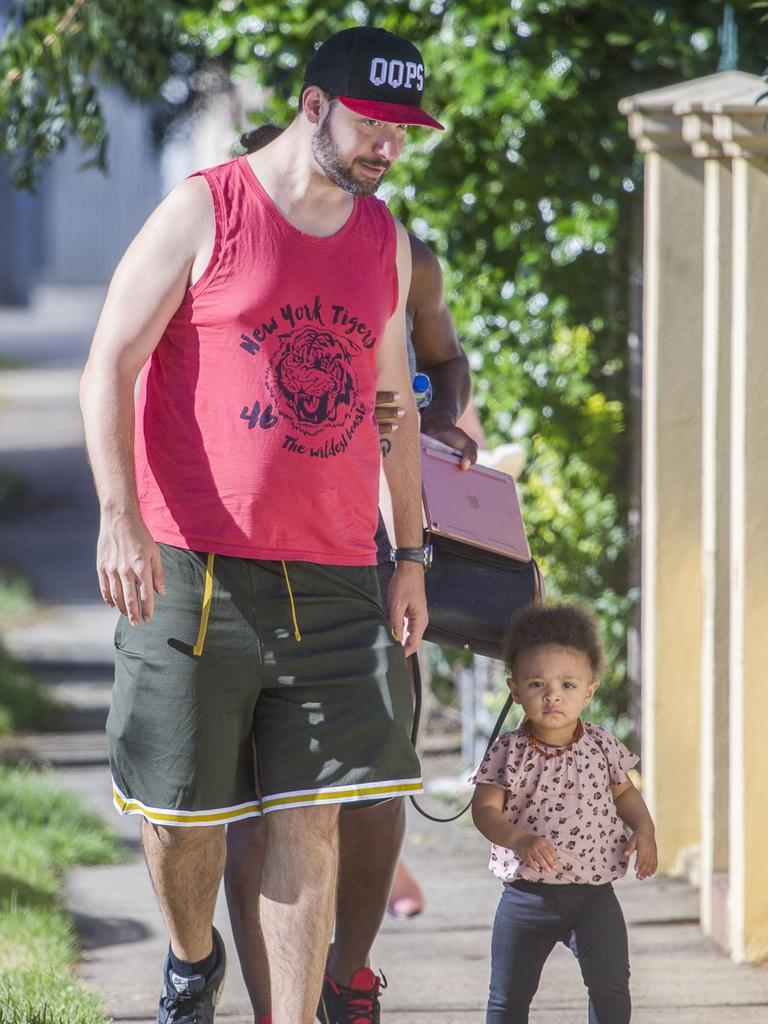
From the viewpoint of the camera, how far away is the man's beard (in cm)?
299

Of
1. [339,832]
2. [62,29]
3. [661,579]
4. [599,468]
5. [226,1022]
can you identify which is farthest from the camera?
[599,468]

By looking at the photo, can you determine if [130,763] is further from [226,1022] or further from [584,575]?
[584,575]

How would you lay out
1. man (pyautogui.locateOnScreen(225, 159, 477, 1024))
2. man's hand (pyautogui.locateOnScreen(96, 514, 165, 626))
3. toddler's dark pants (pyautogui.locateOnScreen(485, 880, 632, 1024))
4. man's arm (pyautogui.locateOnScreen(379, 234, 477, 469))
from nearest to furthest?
man's hand (pyautogui.locateOnScreen(96, 514, 165, 626)) < toddler's dark pants (pyautogui.locateOnScreen(485, 880, 632, 1024)) < man (pyautogui.locateOnScreen(225, 159, 477, 1024)) < man's arm (pyautogui.locateOnScreen(379, 234, 477, 469))

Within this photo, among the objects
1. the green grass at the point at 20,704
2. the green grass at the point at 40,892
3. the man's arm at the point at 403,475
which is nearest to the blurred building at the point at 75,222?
the green grass at the point at 20,704

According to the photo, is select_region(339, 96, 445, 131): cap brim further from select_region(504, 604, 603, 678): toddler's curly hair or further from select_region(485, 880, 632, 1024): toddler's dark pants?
select_region(485, 880, 632, 1024): toddler's dark pants

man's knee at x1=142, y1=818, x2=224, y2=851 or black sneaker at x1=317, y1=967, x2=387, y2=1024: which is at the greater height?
man's knee at x1=142, y1=818, x2=224, y2=851

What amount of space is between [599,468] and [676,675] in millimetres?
1197

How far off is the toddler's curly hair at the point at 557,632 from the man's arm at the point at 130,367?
2.29ft

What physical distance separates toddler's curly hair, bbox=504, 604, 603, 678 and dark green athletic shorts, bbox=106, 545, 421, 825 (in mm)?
240

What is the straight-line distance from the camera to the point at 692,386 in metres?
4.93

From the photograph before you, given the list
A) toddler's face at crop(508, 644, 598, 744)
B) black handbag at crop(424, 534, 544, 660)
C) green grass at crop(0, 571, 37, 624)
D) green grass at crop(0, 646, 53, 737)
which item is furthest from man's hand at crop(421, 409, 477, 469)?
green grass at crop(0, 571, 37, 624)

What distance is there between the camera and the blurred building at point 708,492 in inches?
159

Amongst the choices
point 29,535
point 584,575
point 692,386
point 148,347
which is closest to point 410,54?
point 148,347

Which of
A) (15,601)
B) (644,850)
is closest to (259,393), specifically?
(644,850)
